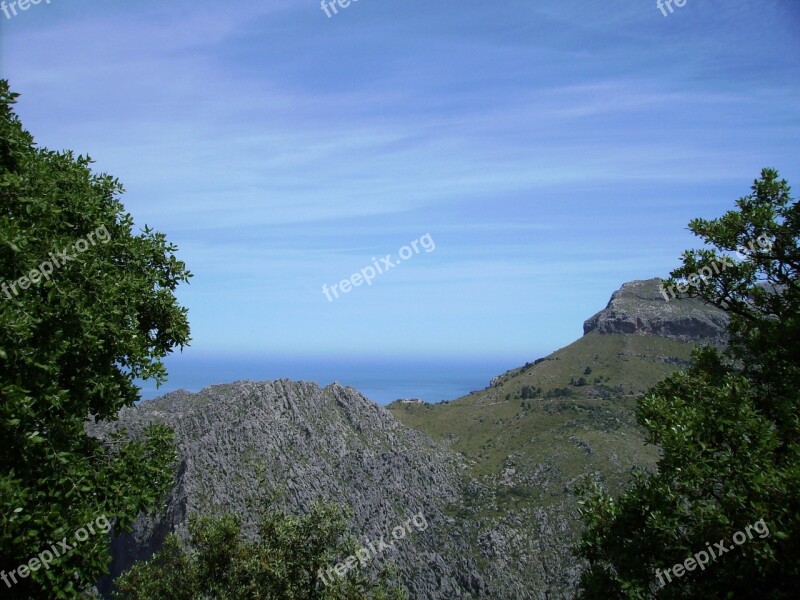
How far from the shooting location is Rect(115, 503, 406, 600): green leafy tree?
1523cm

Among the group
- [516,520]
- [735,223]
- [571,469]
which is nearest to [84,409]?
[735,223]

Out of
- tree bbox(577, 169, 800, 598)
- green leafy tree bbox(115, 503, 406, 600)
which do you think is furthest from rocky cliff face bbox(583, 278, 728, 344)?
green leafy tree bbox(115, 503, 406, 600)

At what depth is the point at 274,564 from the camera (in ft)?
49.8

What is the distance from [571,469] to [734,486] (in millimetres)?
75772

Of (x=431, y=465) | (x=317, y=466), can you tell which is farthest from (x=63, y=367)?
(x=431, y=465)

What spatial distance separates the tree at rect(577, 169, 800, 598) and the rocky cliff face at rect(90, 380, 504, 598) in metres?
54.5

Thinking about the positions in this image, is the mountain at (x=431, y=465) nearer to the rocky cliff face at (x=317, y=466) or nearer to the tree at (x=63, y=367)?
the rocky cliff face at (x=317, y=466)

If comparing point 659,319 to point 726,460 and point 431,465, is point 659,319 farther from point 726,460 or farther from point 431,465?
point 726,460

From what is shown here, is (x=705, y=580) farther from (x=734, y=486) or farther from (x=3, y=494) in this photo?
(x=3, y=494)

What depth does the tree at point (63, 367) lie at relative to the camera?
353 inches

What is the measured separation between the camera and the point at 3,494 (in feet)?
27.9

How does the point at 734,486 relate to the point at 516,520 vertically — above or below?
above

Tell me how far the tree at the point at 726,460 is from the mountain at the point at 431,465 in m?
45.4

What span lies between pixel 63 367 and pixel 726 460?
11.2 m
